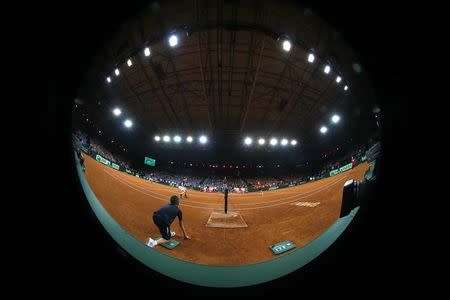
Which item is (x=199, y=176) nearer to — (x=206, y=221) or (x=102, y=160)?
(x=102, y=160)

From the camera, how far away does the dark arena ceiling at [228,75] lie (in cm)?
77

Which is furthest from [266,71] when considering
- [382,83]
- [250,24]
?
[382,83]

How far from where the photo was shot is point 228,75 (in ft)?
7.66

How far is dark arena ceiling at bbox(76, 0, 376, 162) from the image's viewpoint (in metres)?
0.77

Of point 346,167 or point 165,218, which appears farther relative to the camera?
point 165,218

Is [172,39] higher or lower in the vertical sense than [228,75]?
lower

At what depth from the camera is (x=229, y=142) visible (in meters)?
1.73

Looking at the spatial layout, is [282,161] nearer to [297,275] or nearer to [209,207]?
[297,275]

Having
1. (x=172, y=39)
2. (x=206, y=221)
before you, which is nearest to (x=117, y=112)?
(x=172, y=39)

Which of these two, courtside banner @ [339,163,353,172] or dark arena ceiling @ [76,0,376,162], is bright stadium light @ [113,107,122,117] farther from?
courtside banner @ [339,163,353,172]

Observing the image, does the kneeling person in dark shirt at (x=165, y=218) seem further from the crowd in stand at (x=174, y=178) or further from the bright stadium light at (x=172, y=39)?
the bright stadium light at (x=172, y=39)

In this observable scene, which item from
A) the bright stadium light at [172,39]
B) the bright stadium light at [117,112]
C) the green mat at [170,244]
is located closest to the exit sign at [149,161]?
the bright stadium light at [117,112]

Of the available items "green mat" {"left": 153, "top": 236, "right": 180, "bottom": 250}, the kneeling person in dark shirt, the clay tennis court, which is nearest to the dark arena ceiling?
the clay tennis court

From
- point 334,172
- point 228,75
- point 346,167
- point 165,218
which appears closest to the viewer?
point 346,167
